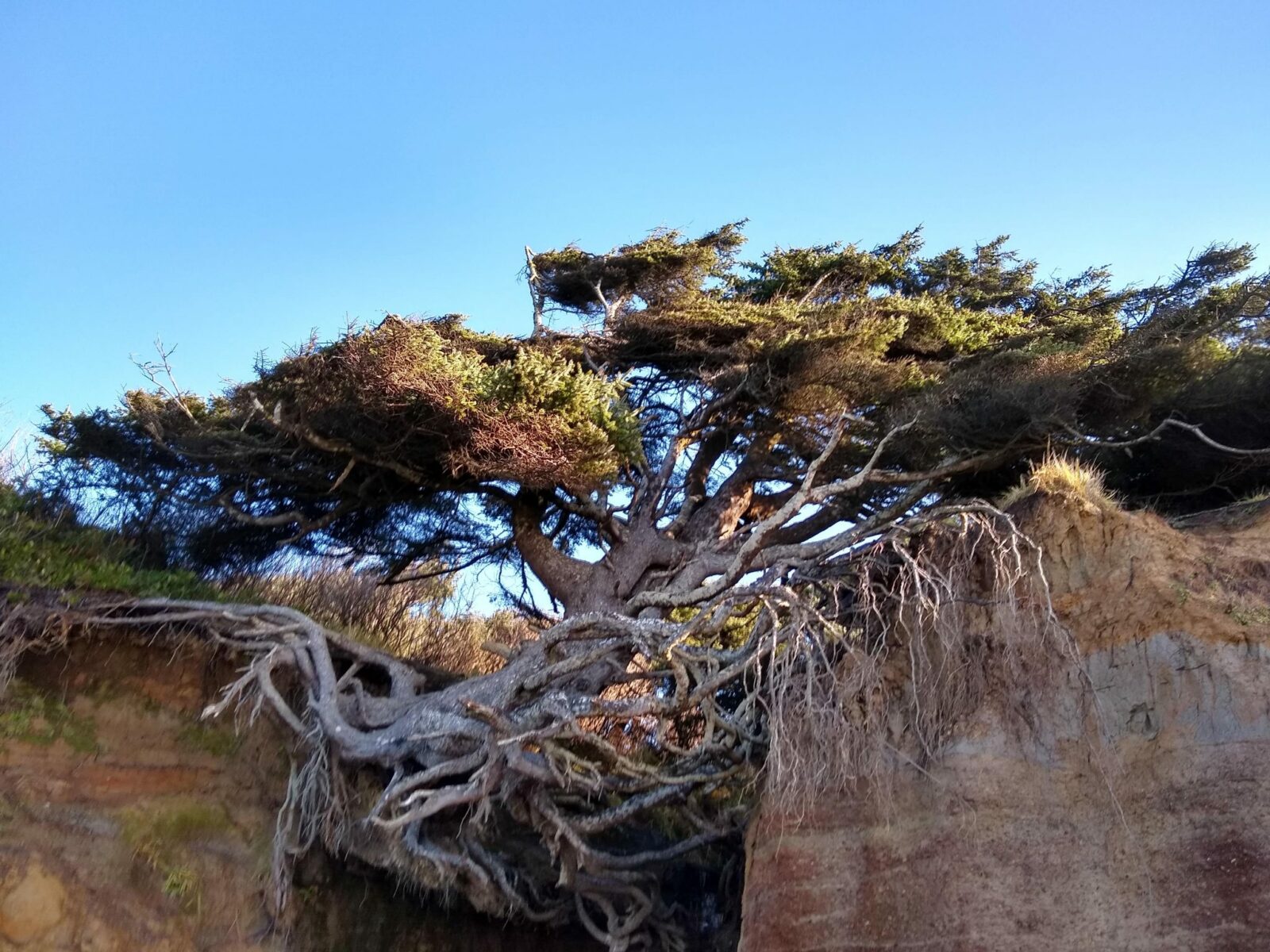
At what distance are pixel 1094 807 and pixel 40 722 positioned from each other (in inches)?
411

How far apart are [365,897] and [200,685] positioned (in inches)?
121

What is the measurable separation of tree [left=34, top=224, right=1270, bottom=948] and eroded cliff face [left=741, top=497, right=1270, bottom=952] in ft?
3.29

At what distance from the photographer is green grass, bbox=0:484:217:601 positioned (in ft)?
40.9

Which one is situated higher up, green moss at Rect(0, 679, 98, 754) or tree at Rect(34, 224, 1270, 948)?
tree at Rect(34, 224, 1270, 948)

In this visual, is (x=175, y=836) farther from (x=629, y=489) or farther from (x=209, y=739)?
(x=629, y=489)

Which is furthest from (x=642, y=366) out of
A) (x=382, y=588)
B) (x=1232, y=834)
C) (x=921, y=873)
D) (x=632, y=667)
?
Result: (x=1232, y=834)

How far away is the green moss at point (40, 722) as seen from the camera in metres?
11.8

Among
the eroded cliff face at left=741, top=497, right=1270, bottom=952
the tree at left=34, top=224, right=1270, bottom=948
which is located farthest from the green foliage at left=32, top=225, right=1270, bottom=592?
the eroded cliff face at left=741, top=497, right=1270, bottom=952

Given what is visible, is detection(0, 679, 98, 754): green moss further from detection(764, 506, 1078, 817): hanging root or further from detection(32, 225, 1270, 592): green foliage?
detection(764, 506, 1078, 817): hanging root

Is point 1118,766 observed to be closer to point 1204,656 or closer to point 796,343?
point 1204,656

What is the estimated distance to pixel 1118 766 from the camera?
9062 mm

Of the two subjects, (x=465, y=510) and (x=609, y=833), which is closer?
(x=609, y=833)

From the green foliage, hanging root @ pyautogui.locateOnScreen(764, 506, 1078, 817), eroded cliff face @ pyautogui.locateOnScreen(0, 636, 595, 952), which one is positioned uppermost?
the green foliage

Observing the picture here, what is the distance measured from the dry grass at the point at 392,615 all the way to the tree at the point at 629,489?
1350 millimetres
